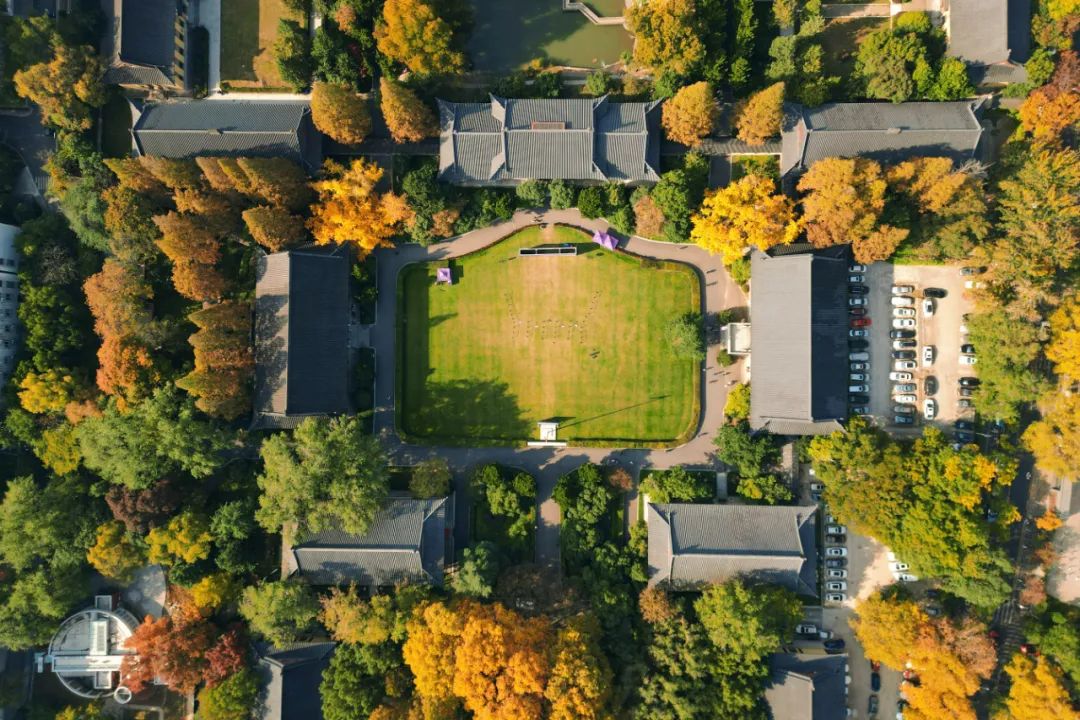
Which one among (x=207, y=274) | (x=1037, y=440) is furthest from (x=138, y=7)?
(x=1037, y=440)

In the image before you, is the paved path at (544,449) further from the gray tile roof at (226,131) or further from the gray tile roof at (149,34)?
the gray tile roof at (149,34)

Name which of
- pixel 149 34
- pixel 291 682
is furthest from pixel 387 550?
pixel 149 34

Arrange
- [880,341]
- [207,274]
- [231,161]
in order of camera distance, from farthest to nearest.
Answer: [880,341], [207,274], [231,161]

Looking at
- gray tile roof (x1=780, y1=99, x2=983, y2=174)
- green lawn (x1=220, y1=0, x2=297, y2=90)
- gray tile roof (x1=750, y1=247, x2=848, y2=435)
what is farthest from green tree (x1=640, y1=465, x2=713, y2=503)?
green lawn (x1=220, y1=0, x2=297, y2=90)

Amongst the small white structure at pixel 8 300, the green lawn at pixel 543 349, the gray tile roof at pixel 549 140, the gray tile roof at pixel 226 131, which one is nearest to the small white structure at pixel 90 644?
the small white structure at pixel 8 300

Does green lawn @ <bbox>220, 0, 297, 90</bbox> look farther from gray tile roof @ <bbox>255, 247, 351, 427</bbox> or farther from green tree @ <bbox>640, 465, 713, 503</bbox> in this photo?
green tree @ <bbox>640, 465, 713, 503</bbox>

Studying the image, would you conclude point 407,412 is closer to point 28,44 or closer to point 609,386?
point 609,386
